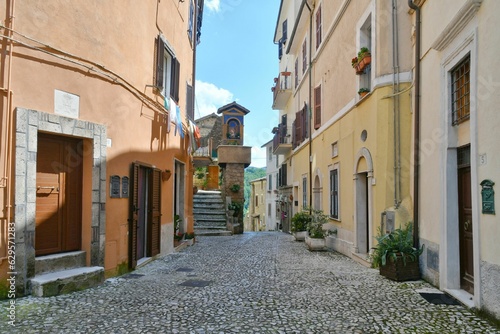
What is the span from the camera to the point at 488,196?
165 inches

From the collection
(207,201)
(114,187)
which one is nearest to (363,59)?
(114,187)

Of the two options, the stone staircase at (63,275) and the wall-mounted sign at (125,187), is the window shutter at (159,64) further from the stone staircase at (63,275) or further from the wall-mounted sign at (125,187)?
the stone staircase at (63,275)

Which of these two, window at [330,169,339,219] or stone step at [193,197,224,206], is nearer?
window at [330,169,339,219]

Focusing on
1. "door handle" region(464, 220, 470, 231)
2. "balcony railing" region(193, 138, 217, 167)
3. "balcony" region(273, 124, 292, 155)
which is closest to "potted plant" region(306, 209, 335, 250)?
"door handle" region(464, 220, 470, 231)

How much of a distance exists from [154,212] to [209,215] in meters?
9.26

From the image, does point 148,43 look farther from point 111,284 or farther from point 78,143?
point 111,284

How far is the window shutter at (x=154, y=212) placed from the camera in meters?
8.47

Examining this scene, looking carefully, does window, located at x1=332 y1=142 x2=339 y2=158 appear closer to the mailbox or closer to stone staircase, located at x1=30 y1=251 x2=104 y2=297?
the mailbox

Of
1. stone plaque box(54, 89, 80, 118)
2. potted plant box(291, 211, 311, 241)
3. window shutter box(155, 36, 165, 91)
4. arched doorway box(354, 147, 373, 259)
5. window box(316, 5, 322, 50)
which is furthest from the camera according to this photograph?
potted plant box(291, 211, 311, 241)

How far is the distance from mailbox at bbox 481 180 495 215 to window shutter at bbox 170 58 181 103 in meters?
7.63

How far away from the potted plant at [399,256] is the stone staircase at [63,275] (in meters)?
4.63

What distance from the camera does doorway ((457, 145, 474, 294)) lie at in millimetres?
5105

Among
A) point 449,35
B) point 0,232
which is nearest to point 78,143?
point 0,232

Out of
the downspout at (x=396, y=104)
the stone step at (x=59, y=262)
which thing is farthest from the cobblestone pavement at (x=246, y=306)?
the downspout at (x=396, y=104)
